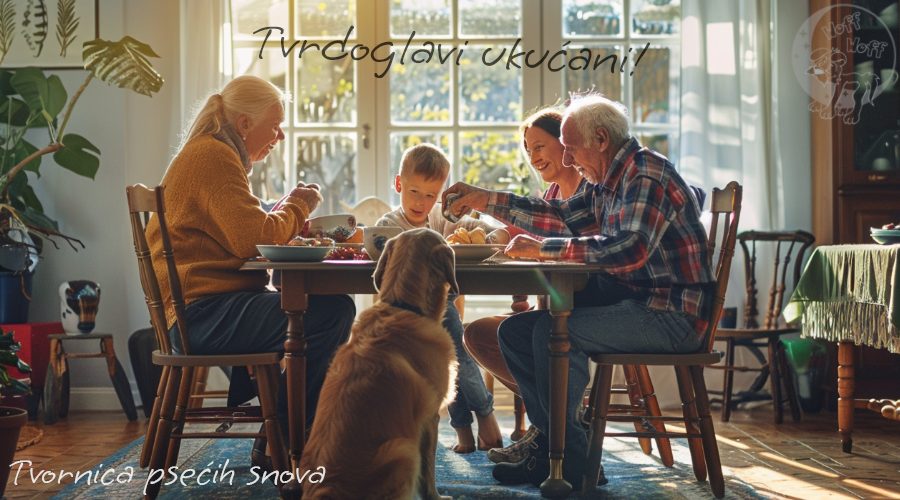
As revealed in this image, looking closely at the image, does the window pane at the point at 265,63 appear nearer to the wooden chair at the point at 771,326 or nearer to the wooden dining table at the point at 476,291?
the wooden chair at the point at 771,326

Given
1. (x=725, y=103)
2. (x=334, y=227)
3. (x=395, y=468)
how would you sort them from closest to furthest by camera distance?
(x=395, y=468), (x=334, y=227), (x=725, y=103)

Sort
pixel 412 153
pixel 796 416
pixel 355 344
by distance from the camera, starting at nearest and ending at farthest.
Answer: pixel 355 344, pixel 412 153, pixel 796 416

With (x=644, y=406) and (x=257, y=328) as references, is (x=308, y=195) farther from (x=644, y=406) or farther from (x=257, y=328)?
(x=644, y=406)

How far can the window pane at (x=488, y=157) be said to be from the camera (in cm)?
492

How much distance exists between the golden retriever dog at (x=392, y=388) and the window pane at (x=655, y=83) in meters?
2.94

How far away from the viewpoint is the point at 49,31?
4.82 meters

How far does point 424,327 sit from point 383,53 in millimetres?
3019

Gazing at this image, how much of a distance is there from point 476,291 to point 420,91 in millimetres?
2622

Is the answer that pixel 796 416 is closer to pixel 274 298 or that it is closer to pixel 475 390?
pixel 475 390

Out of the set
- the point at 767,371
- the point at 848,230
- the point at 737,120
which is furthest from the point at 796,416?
the point at 737,120

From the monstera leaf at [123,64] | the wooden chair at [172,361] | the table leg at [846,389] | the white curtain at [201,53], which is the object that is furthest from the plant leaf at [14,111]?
the table leg at [846,389]

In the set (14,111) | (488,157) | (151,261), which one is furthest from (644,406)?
(14,111)

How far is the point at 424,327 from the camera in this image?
2.15 meters

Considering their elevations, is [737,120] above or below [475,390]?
above
